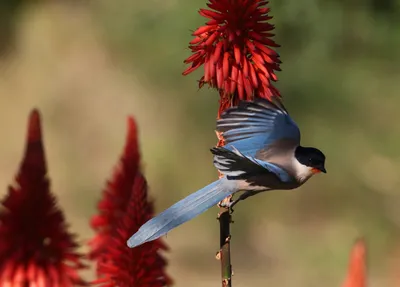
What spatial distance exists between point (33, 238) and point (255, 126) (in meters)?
0.59

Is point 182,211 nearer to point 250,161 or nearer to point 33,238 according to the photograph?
point 250,161

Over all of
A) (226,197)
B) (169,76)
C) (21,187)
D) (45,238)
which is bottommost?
(169,76)

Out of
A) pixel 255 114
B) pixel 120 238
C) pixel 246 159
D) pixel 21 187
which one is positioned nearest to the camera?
pixel 246 159

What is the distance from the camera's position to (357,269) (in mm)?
877

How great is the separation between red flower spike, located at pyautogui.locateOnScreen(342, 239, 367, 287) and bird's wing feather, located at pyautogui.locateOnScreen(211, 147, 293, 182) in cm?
14

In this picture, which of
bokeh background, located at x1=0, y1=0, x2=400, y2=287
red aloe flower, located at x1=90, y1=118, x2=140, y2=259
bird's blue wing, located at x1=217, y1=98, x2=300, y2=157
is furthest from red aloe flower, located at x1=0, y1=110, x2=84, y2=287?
bokeh background, located at x1=0, y1=0, x2=400, y2=287

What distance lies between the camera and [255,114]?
87cm

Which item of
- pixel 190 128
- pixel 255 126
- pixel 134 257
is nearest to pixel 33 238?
pixel 134 257

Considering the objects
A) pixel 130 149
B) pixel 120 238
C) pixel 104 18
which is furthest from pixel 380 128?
pixel 120 238

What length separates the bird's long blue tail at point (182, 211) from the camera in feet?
2.41

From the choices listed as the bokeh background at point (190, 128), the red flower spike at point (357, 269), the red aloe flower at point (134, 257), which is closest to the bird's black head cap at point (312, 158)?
the red flower spike at point (357, 269)

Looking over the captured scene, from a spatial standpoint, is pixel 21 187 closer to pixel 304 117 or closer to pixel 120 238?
pixel 120 238

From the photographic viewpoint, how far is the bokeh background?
4000mm

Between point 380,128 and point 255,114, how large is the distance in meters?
3.33
